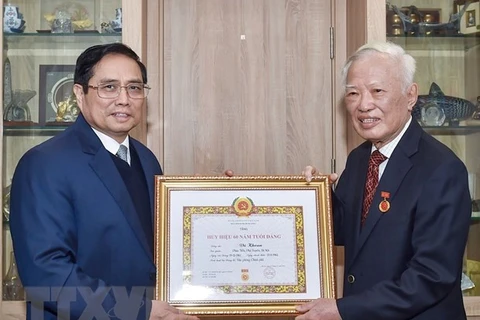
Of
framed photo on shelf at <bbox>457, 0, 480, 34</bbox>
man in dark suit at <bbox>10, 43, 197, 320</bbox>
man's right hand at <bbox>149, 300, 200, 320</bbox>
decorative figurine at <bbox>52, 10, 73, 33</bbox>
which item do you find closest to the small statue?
decorative figurine at <bbox>52, 10, 73, 33</bbox>

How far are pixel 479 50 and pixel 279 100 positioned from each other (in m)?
0.83

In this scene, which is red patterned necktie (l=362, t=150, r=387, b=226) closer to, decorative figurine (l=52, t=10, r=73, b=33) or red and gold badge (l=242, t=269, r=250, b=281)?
red and gold badge (l=242, t=269, r=250, b=281)

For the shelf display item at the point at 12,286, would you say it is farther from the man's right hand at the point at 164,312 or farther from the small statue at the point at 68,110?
the man's right hand at the point at 164,312

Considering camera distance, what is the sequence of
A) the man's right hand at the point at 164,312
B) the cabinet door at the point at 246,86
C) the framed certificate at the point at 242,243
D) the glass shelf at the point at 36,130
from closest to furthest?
the man's right hand at the point at 164,312 < the framed certificate at the point at 242,243 < the glass shelf at the point at 36,130 < the cabinet door at the point at 246,86

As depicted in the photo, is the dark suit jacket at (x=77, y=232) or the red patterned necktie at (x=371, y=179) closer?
the dark suit jacket at (x=77, y=232)

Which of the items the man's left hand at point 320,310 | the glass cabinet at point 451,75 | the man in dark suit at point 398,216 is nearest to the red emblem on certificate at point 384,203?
the man in dark suit at point 398,216

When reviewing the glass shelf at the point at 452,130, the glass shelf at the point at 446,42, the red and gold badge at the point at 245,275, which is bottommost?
the red and gold badge at the point at 245,275

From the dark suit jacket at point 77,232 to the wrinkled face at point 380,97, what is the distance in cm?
73

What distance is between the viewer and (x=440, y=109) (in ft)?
9.39

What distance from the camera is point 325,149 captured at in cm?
301

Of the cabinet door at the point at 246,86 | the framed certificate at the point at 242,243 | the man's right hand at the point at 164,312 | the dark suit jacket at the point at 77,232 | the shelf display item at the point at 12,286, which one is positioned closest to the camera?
the dark suit jacket at the point at 77,232

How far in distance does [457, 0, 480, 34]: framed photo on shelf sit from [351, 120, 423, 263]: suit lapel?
982 mm

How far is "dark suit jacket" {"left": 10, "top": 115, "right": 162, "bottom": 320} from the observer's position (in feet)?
6.13

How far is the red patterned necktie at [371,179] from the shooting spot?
2156mm
